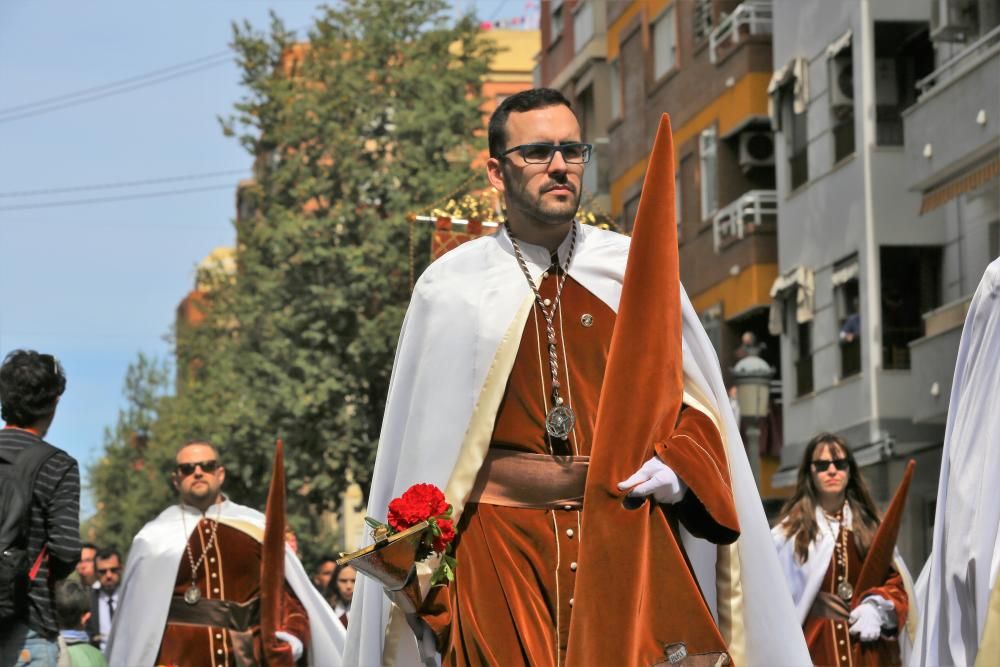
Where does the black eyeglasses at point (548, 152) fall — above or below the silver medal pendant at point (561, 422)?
above

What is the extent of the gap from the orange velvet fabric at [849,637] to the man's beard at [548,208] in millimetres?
5496

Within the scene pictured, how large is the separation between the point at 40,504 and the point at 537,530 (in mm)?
2430

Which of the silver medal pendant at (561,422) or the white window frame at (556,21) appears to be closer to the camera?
the silver medal pendant at (561,422)

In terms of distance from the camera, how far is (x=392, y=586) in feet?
22.9

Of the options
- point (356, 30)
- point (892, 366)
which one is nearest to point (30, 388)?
point (892, 366)

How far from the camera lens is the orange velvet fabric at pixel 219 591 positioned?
13.4 metres

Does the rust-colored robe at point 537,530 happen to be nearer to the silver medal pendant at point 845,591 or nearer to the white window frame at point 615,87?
the silver medal pendant at point 845,591

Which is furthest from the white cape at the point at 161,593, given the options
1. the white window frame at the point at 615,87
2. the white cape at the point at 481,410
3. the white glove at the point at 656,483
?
the white window frame at the point at 615,87

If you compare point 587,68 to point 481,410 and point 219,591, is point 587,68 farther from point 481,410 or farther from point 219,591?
point 481,410

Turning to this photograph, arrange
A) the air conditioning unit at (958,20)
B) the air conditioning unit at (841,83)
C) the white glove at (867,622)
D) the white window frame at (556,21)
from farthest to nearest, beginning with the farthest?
the white window frame at (556,21), the air conditioning unit at (841,83), the air conditioning unit at (958,20), the white glove at (867,622)

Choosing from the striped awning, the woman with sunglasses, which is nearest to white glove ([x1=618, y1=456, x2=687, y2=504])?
the woman with sunglasses

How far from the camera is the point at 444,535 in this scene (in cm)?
698

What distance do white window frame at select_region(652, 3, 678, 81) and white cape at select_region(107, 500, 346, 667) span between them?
28075 millimetres

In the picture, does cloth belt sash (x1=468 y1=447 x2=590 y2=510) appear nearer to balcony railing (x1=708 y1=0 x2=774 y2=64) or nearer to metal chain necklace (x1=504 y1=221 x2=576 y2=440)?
metal chain necklace (x1=504 y1=221 x2=576 y2=440)
